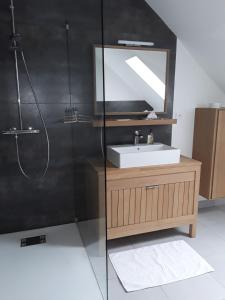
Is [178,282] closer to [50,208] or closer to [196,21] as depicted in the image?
[50,208]

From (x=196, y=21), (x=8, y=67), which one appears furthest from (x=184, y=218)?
(x=8, y=67)

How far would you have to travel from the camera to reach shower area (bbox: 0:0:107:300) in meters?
1.98

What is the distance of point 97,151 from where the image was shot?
6.20 ft

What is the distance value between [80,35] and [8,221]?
1.94 metres

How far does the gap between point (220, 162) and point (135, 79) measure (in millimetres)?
1281

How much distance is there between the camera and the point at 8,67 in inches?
87.3

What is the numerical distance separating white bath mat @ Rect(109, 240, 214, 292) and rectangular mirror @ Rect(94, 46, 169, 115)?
1.37 m

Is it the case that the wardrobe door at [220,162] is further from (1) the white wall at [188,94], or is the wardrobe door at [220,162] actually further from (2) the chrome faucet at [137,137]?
(2) the chrome faucet at [137,137]

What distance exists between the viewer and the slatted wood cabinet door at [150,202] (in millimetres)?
2123

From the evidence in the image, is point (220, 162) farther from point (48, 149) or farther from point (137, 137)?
point (48, 149)

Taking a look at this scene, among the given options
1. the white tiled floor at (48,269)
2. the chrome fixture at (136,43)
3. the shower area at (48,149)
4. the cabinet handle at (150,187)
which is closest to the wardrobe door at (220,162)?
the cabinet handle at (150,187)

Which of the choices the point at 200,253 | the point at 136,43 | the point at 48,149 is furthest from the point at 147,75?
the point at 200,253

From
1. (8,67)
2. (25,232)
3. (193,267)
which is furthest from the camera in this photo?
(25,232)

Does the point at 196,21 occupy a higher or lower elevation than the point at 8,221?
higher
